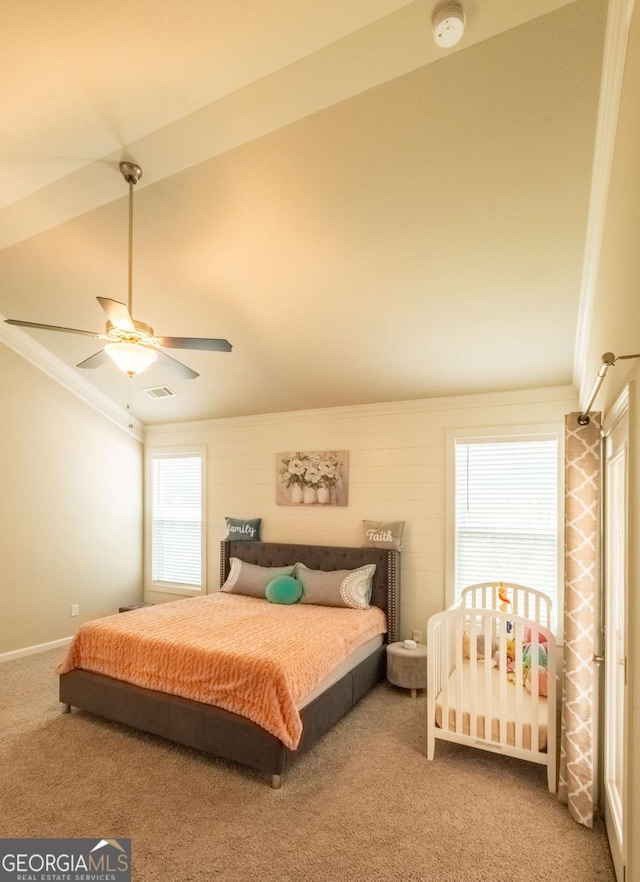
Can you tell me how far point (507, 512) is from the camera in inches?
165

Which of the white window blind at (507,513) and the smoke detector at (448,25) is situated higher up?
the smoke detector at (448,25)

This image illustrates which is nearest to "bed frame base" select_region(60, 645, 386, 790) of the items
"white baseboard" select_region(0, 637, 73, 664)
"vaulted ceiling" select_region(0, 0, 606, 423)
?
"white baseboard" select_region(0, 637, 73, 664)

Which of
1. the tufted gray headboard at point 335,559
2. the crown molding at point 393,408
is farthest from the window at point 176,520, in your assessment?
the tufted gray headboard at point 335,559

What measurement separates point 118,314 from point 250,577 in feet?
10.6

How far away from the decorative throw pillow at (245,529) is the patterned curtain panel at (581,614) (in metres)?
3.47

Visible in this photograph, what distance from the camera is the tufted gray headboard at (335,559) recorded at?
4395mm

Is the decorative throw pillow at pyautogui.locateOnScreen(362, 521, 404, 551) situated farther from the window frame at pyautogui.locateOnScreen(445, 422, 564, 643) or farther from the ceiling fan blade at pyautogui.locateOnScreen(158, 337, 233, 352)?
the ceiling fan blade at pyautogui.locateOnScreen(158, 337, 233, 352)

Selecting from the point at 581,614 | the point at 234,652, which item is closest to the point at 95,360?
the point at 234,652

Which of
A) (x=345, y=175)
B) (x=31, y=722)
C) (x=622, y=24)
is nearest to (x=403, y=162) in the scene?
(x=345, y=175)

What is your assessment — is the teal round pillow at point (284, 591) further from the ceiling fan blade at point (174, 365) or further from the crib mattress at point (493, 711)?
the ceiling fan blade at point (174, 365)

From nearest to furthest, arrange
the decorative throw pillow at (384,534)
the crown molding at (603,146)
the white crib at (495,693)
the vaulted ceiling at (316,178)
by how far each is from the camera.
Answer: the crown molding at (603,146), the vaulted ceiling at (316,178), the white crib at (495,693), the decorative throw pillow at (384,534)

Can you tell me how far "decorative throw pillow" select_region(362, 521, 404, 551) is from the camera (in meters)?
4.49

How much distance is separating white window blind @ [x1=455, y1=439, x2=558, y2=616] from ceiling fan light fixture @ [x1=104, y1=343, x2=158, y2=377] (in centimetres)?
299

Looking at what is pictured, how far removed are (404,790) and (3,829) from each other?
6.67 feet
